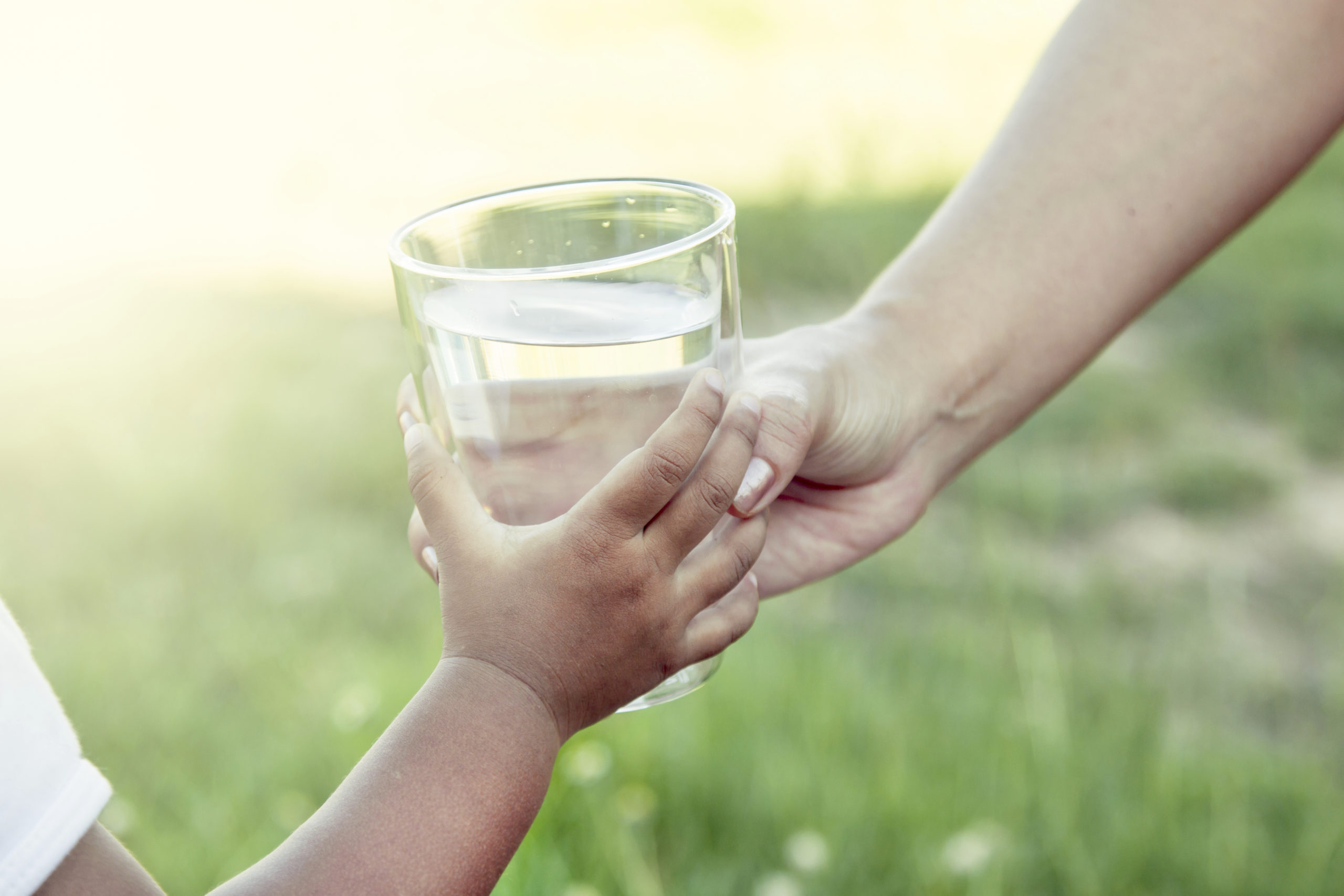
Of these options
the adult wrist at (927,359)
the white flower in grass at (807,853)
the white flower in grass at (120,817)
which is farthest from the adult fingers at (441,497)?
the white flower in grass at (120,817)

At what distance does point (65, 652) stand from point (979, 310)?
1.42 metres

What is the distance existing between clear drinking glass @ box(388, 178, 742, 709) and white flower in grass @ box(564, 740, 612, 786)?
48 cm

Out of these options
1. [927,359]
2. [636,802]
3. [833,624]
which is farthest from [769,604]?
[927,359]

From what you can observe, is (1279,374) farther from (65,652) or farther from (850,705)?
(65,652)

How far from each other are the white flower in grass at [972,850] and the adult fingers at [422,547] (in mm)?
647

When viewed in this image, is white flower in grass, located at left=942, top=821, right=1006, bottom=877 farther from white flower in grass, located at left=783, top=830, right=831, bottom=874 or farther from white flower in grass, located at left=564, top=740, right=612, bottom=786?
white flower in grass, located at left=564, top=740, right=612, bottom=786

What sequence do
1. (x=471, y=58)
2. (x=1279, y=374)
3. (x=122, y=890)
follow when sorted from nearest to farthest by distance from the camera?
(x=122, y=890) < (x=1279, y=374) < (x=471, y=58)

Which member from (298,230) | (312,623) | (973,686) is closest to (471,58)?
(298,230)

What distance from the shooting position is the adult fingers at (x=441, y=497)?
A: 0.75 metres

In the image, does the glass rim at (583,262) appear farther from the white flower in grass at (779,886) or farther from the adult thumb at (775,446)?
the white flower in grass at (779,886)

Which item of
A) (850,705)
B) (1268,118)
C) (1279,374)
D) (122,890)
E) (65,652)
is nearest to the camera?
(122,890)

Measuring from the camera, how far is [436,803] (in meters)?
0.69

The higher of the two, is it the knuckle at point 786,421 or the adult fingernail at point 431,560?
the knuckle at point 786,421

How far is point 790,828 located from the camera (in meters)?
1.30
